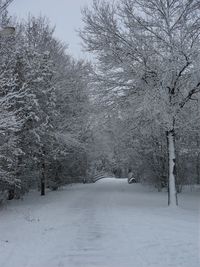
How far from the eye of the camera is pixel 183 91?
787 inches

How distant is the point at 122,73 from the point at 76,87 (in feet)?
39.5

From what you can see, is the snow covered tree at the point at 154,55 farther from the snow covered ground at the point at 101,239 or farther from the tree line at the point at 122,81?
the snow covered ground at the point at 101,239

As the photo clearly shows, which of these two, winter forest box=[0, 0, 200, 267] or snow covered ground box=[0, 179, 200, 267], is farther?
winter forest box=[0, 0, 200, 267]

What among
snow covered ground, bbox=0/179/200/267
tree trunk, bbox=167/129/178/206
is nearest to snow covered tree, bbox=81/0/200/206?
tree trunk, bbox=167/129/178/206

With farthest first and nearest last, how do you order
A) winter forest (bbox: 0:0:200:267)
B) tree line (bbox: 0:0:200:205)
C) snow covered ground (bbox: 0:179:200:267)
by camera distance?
1. tree line (bbox: 0:0:200:205)
2. winter forest (bbox: 0:0:200:267)
3. snow covered ground (bbox: 0:179:200:267)

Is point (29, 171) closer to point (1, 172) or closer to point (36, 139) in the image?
point (36, 139)

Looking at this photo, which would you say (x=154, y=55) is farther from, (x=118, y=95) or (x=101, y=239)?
(x=101, y=239)

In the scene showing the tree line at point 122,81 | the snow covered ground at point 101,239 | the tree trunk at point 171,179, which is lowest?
the snow covered ground at point 101,239

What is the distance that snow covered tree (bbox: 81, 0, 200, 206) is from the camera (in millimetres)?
18500

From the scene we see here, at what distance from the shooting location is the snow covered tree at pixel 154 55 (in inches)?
728

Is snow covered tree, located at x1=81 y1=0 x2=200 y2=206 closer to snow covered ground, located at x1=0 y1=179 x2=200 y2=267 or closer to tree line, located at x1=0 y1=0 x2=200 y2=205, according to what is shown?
tree line, located at x1=0 y1=0 x2=200 y2=205

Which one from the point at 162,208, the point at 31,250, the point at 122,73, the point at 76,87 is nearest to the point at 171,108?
the point at 122,73

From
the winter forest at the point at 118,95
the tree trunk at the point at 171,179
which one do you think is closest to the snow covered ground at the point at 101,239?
the winter forest at the point at 118,95

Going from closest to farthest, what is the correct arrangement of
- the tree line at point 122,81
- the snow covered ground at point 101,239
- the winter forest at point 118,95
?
1. the snow covered ground at point 101,239
2. the winter forest at point 118,95
3. the tree line at point 122,81
